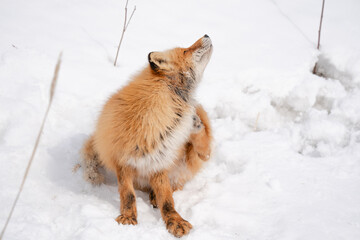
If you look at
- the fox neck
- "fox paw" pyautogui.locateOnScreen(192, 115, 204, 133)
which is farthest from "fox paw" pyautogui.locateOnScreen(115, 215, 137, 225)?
the fox neck

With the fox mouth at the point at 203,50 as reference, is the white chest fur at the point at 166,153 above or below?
below

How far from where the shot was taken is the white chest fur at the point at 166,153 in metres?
2.58

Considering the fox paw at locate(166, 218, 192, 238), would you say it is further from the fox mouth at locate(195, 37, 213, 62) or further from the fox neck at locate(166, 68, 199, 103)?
the fox mouth at locate(195, 37, 213, 62)

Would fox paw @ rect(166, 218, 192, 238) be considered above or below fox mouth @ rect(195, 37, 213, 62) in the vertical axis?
below

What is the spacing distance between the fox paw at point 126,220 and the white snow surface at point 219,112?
0.08 m

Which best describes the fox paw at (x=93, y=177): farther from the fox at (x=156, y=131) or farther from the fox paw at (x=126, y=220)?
the fox paw at (x=126, y=220)

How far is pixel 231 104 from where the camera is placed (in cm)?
427

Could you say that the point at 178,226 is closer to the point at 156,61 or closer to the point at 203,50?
the point at 156,61

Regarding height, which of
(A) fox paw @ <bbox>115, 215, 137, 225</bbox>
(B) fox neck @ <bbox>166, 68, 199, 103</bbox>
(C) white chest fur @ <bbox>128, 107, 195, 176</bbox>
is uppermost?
(B) fox neck @ <bbox>166, 68, 199, 103</bbox>

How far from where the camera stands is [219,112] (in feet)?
14.1

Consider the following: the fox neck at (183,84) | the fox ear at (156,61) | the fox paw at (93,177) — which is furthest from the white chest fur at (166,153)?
the fox paw at (93,177)

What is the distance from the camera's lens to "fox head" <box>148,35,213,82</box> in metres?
2.68

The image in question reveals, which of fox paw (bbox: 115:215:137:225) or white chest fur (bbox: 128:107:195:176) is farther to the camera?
white chest fur (bbox: 128:107:195:176)

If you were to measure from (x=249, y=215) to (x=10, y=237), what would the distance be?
5.83 feet
